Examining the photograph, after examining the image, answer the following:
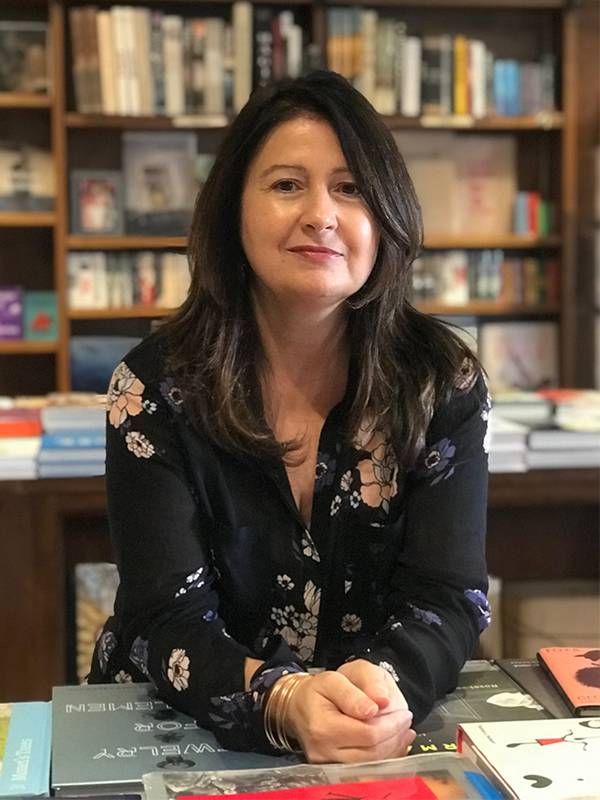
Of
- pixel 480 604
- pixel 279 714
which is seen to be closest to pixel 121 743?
pixel 279 714

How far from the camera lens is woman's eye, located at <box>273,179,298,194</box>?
1341 mm

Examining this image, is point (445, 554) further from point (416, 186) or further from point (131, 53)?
point (416, 186)

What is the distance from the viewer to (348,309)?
4.79 feet

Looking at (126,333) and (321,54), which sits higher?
(321,54)

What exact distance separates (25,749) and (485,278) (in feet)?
10.6

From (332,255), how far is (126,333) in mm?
2723

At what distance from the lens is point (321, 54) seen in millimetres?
3770

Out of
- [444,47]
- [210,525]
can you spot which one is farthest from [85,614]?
[444,47]

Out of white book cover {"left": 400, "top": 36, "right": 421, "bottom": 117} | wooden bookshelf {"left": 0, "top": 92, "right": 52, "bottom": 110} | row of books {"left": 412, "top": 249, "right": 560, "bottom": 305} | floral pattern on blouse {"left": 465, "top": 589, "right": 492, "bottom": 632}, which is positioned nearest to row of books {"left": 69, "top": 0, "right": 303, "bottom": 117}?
wooden bookshelf {"left": 0, "top": 92, "right": 52, "bottom": 110}

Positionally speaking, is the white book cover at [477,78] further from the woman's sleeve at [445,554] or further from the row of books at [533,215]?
the woman's sleeve at [445,554]

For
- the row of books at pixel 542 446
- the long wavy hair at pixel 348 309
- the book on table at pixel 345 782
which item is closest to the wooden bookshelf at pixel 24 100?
the row of books at pixel 542 446

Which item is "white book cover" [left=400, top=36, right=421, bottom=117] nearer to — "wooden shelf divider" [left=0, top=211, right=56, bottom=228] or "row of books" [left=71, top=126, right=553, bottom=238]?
"row of books" [left=71, top=126, right=553, bottom=238]

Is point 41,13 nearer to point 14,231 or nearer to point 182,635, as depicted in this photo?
point 14,231

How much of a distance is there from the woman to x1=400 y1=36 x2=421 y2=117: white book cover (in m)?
2.52
